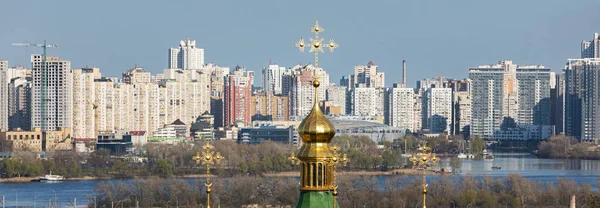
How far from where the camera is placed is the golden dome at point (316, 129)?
4191 mm

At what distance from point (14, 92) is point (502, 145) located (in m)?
16.2

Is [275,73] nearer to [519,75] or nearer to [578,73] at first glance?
[519,75]

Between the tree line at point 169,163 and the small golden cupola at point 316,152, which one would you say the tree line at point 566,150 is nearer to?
the tree line at point 169,163

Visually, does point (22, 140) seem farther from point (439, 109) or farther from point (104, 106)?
point (439, 109)

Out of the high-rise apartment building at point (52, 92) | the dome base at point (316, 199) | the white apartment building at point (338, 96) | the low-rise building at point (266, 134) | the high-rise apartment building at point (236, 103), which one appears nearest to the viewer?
the dome base at point (316, 199)

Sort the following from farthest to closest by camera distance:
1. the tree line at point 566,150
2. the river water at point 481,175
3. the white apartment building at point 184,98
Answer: the white apartment building at point 184,98
the tree line at point 566,150
the river water at point 481,175

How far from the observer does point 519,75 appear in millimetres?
61125

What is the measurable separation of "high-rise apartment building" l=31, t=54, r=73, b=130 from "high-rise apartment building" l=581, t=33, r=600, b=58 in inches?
968

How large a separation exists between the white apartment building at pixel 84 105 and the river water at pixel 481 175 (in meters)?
11.7

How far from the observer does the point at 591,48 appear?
6297cm

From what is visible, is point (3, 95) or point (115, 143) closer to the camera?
point (115, 143)

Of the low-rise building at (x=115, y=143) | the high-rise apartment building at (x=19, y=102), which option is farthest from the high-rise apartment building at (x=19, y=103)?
the low-rise building at (x=115, y=143)

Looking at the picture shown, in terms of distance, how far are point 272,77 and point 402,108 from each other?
12368mm

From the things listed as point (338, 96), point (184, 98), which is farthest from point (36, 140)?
point (338, 96)
